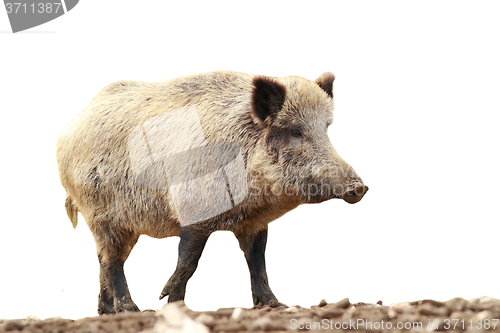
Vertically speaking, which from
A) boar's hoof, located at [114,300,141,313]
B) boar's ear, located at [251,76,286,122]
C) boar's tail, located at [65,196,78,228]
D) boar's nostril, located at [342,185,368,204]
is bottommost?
boar's hoof, located at [114,300,141,313]

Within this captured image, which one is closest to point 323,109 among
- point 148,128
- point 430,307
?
point 148,128

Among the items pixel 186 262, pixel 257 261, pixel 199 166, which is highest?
pixel 199 166

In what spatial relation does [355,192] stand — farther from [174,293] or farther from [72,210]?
[72,210]

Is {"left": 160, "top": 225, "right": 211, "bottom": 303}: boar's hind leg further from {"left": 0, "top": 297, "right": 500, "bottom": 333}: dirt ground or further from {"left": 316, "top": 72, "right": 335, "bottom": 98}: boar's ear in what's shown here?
{"left": 316, "top": 72, "right": 335, "bottom": 98}: boar's ear

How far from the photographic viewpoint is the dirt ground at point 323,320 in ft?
16.5

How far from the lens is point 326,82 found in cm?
732

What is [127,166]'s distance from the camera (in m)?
7.36

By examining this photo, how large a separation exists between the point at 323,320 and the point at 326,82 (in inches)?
114

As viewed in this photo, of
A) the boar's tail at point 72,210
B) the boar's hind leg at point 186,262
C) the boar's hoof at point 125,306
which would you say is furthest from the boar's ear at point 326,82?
the boar's tail at point 72,210

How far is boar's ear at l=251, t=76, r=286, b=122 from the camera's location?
6.76m

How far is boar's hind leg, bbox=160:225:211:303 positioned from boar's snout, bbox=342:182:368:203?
143 cm

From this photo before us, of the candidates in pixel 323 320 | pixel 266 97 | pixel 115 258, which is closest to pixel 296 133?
pixel 266 97

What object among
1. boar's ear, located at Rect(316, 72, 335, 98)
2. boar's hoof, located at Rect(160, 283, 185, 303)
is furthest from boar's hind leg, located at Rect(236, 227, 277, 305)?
boar's ear, located at Rect(316, 72, 335, 98)

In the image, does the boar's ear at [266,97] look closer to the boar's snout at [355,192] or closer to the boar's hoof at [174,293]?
the boar's snout at [355,192]
